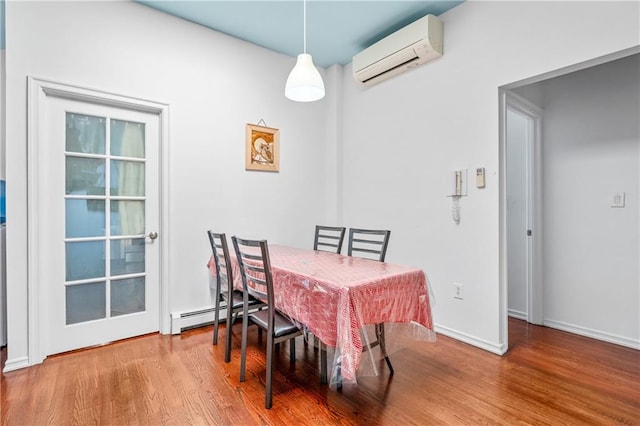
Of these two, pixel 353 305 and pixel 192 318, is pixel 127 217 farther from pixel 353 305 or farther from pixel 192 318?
pixel 353 305

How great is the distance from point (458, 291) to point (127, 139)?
308 cm

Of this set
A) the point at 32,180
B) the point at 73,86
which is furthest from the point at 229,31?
the point at 32,180

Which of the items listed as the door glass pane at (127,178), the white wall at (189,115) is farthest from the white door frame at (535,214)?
the door glass pane at (127,178)

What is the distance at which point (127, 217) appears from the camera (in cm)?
276

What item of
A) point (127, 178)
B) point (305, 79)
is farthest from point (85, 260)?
point (305, 79)

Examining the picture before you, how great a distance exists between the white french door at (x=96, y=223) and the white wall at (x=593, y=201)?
11.9ft

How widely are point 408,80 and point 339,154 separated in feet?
3.70

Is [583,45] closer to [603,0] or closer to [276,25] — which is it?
[603,0]

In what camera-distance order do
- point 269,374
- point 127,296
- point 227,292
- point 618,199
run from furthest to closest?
point 127,296, point 618,199, point 227,292, point 269,374

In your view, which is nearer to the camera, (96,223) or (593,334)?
(96,223)

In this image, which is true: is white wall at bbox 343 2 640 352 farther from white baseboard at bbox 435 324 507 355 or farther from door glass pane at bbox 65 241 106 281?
door glass pane at bbox 65 241 106 281

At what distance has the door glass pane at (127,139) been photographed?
2691 millimetres

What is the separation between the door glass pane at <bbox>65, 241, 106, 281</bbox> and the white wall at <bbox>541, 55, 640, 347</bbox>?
155 inches

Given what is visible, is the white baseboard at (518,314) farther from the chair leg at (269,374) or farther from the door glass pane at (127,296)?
the door glass pane at (127,296)
